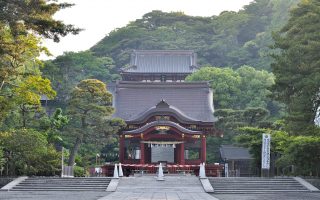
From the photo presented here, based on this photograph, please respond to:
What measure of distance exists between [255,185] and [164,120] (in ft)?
40.4

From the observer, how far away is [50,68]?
1977 inches

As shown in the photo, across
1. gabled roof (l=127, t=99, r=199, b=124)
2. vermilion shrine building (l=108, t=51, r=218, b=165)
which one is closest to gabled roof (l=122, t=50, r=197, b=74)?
vermilion shrine building (l=108, t=51, r=218, b=165)

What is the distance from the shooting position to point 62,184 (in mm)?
25594

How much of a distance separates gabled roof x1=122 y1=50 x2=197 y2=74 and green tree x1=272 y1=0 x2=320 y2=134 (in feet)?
108

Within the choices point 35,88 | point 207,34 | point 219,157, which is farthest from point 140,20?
point 35,88

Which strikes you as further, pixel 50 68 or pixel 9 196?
pixel 50 68

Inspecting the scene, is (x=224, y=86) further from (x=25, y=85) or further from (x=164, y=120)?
(x=25, y=85)

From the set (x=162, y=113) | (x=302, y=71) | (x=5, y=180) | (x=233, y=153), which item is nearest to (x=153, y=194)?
(x=5, y=180)

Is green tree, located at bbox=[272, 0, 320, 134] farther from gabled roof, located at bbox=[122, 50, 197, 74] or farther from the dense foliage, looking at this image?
gabled roof, located at bbox=[122, 50, 197, 74]

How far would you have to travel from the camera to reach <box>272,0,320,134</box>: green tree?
23.8 m

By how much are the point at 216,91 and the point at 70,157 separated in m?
18.6

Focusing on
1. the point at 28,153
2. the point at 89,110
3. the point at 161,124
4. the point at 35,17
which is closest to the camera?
the point at 35,17

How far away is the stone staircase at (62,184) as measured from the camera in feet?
81.0

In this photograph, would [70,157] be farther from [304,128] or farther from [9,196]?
[304,128]
